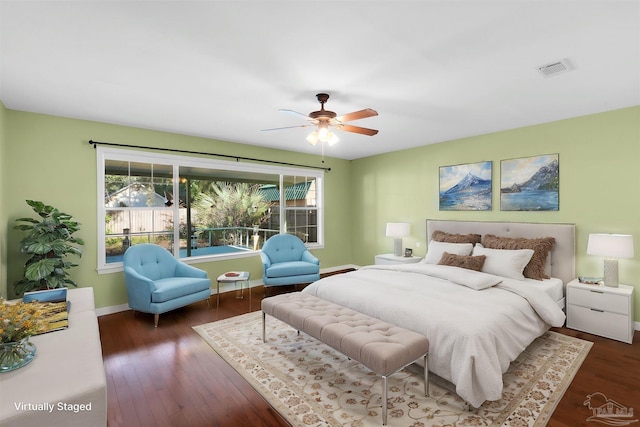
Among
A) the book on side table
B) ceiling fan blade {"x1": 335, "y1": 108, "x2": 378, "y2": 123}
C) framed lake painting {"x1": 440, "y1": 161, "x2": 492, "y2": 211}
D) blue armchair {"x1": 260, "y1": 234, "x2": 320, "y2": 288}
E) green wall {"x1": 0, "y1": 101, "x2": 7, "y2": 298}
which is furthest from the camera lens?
blue armchair {"x1": 260, "y1": 234, "x2": 320, "y2": 288}

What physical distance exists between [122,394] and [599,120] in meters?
5.57

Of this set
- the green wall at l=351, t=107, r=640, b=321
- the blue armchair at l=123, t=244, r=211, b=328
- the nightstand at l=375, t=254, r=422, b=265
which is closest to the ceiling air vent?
the green wall at l=351, t=107, r=640, b=321

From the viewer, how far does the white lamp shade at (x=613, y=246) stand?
3.17m

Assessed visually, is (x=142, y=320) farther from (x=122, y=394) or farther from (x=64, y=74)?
(x=64, y=74)

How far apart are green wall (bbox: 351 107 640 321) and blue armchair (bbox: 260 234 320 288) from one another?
1975 mm

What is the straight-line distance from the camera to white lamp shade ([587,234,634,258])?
10.4 ft

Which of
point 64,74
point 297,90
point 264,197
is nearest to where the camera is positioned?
point 64,74

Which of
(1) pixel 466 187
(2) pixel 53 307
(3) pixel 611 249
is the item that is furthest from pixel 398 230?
(2) pixel 53 307

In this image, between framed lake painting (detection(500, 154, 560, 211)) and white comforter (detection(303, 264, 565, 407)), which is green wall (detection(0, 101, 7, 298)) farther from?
framed lake painting (detection(500, 154, 560, 211))

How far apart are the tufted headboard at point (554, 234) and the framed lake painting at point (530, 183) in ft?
0.81

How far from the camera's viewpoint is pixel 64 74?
2.60 metres

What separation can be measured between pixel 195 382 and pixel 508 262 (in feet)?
11.7

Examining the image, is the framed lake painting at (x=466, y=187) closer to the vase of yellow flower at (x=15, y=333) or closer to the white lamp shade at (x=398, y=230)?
the white lamp shade at (x=398, y=230)

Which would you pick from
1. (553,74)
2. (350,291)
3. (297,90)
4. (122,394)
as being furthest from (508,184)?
(122,394)
